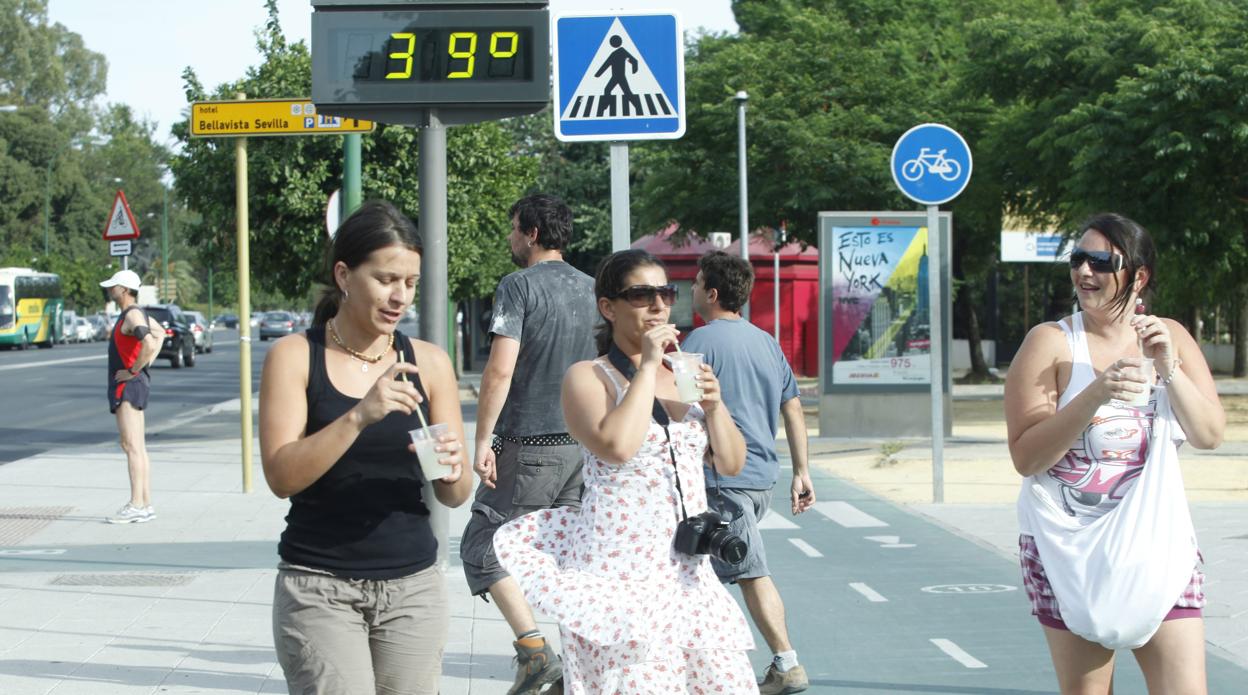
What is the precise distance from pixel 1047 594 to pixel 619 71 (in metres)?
3.31

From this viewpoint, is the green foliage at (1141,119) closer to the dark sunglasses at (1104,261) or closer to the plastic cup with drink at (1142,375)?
the dark sunglasses at (1104,261)

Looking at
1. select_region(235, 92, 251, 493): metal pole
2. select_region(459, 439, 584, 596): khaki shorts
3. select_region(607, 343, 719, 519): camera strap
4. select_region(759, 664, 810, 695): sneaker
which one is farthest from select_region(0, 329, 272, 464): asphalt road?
select_region(607, 343, 719, 519): camera strap

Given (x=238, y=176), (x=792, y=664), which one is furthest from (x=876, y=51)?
(x=792, y=664)

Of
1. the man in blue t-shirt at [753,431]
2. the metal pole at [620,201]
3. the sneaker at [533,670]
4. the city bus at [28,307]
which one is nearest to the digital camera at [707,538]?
the man in blue t-shirt at [753,431]

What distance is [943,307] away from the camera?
19078 mm

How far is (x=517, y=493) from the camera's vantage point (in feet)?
19.4

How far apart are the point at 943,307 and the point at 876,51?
9399mm

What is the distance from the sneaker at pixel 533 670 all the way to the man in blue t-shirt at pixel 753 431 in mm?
683

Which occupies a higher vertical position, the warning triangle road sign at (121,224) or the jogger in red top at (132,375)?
the warning triangle road sign at (121,224)

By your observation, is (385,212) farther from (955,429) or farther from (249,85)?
(955,429)

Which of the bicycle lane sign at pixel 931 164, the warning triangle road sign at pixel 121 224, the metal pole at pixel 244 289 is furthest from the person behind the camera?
the warning triangle road sign at pixel 121 224

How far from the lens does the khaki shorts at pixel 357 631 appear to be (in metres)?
3.40

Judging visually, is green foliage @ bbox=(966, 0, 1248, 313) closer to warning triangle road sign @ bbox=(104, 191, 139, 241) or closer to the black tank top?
warning triangle road sign @ bbox=(104, 191, 139, 241)

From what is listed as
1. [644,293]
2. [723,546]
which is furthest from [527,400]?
[723,546]
